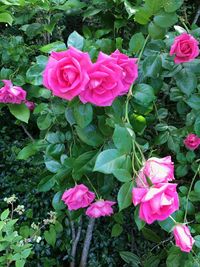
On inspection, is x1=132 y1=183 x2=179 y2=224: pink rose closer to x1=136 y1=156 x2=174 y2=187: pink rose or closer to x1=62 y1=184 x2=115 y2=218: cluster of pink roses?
x1=136 y1=156 x2=174 y2=187: pink rose

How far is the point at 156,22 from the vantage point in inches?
44.9

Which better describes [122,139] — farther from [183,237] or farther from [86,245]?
[86,245]

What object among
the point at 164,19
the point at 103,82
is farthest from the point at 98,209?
the point at 164,19

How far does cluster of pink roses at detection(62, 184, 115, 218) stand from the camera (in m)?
1.18

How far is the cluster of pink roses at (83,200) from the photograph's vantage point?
118 cm

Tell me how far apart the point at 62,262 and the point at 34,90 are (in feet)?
3.26

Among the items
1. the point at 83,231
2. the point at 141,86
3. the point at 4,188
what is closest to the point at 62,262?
the point at 83,231

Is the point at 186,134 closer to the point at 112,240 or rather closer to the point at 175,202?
the point at 175,202

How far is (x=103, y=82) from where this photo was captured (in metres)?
0.90

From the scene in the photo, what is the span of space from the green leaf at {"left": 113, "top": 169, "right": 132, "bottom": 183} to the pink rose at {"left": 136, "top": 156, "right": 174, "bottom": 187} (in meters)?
0.02

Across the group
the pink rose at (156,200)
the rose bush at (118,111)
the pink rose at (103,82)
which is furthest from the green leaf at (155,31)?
the pink rose at (156,200)

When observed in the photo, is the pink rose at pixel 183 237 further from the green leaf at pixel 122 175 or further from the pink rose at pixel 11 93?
the pink rose at pixel 11 93

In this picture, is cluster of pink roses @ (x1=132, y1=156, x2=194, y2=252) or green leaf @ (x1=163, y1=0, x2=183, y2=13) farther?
green leaf @ (x1=163, y1=0, x2=183, y2=13)

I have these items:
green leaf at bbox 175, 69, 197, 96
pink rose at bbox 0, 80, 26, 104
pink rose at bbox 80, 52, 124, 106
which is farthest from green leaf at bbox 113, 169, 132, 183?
pink rose at bbox 0, 80, 26, 104
